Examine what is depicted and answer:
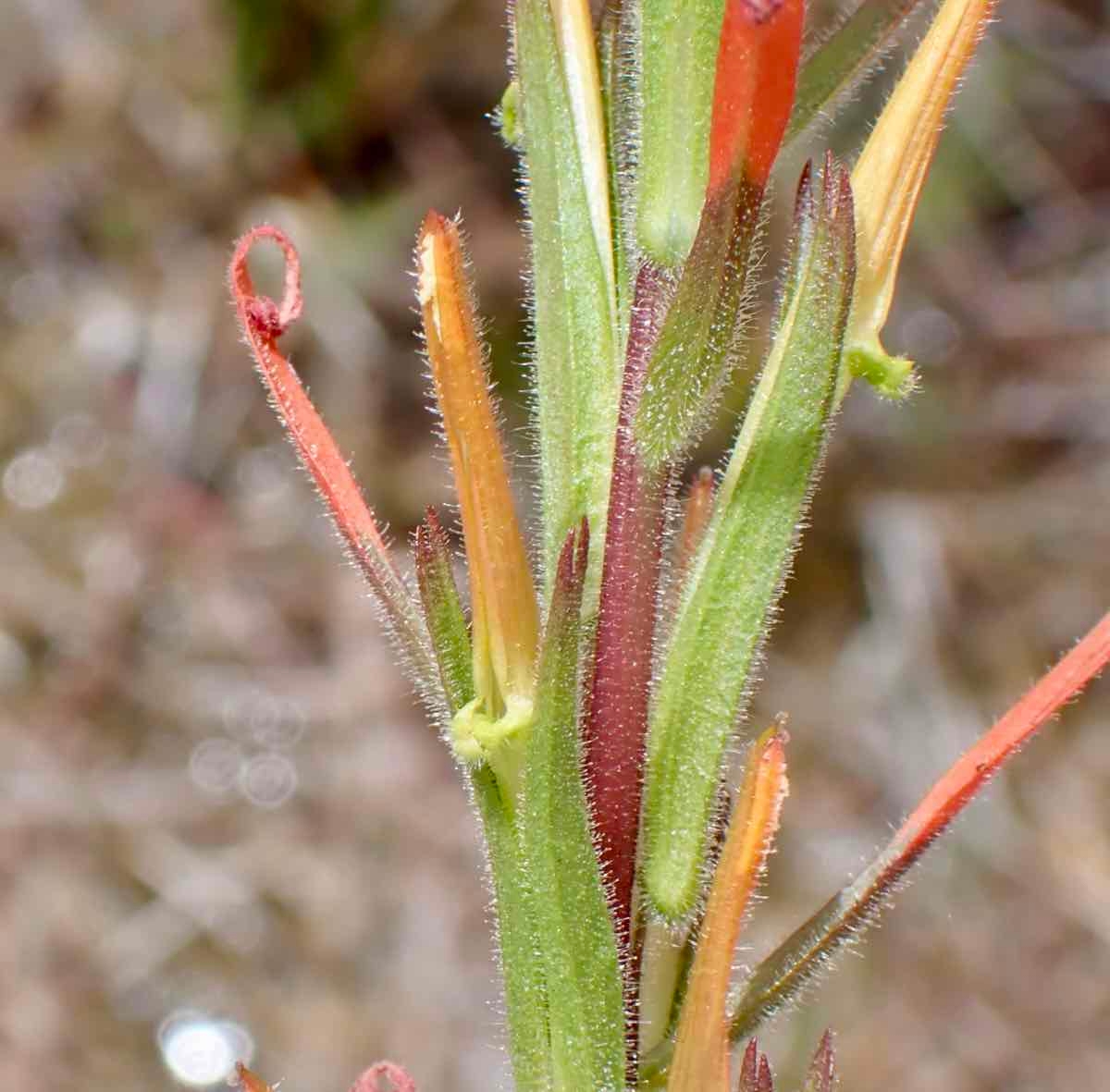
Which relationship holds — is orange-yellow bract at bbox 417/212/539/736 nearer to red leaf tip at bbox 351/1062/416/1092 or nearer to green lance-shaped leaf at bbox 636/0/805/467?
green lance-shaped leaf at bbox 636/0/805/467

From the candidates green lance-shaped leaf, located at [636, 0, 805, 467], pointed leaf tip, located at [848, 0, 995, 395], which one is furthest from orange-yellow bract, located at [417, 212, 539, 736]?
pointed leaf tip, located at [848, 0, 995, 395]

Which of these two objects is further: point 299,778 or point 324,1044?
→ point 299,778

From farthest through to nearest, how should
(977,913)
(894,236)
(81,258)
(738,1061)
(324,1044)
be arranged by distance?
(81,258)
(977,913)
(324,1044)
(738,1061)
(894,236)

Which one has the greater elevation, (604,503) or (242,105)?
(604,503)

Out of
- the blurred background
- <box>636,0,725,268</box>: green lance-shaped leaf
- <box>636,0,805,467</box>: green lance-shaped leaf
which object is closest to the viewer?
<box>636,0,805,467</box>: green lance-shaped leaf

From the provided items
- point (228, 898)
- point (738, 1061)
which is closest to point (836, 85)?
point (738, 1061)

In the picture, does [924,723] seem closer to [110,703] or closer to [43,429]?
[110,703]
